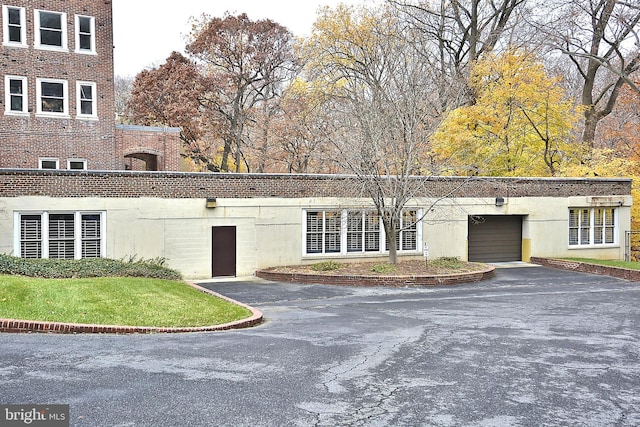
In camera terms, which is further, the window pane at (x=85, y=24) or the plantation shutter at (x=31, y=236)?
the window pane at (x=85, y=24)

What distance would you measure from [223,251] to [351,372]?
14.3 meters

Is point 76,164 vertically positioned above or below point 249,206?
above

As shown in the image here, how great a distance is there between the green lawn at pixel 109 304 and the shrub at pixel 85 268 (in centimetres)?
146

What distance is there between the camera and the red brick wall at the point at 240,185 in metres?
20.0

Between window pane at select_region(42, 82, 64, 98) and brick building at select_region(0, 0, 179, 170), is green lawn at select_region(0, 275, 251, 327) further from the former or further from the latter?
window pane at select_region(42, 82, 64, 98)

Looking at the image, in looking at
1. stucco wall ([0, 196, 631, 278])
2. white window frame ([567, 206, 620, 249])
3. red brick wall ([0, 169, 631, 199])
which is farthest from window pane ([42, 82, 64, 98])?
white window frame ([567, 206, 620, 249])

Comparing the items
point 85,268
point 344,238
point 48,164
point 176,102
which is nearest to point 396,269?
point 344,238

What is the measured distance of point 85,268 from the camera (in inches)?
716

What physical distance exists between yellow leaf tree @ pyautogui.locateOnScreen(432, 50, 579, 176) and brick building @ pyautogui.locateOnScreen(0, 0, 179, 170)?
648 inches

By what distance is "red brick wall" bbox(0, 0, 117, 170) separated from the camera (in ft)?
87.8

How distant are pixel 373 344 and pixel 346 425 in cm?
428

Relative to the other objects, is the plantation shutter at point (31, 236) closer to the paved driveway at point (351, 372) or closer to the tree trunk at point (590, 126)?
the paved driveway at point (351, 372)

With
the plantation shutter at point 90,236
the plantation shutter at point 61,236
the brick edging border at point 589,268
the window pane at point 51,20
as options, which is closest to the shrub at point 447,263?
the brick edging border at point 589,268

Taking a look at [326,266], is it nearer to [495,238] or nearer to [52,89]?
[495,238]
